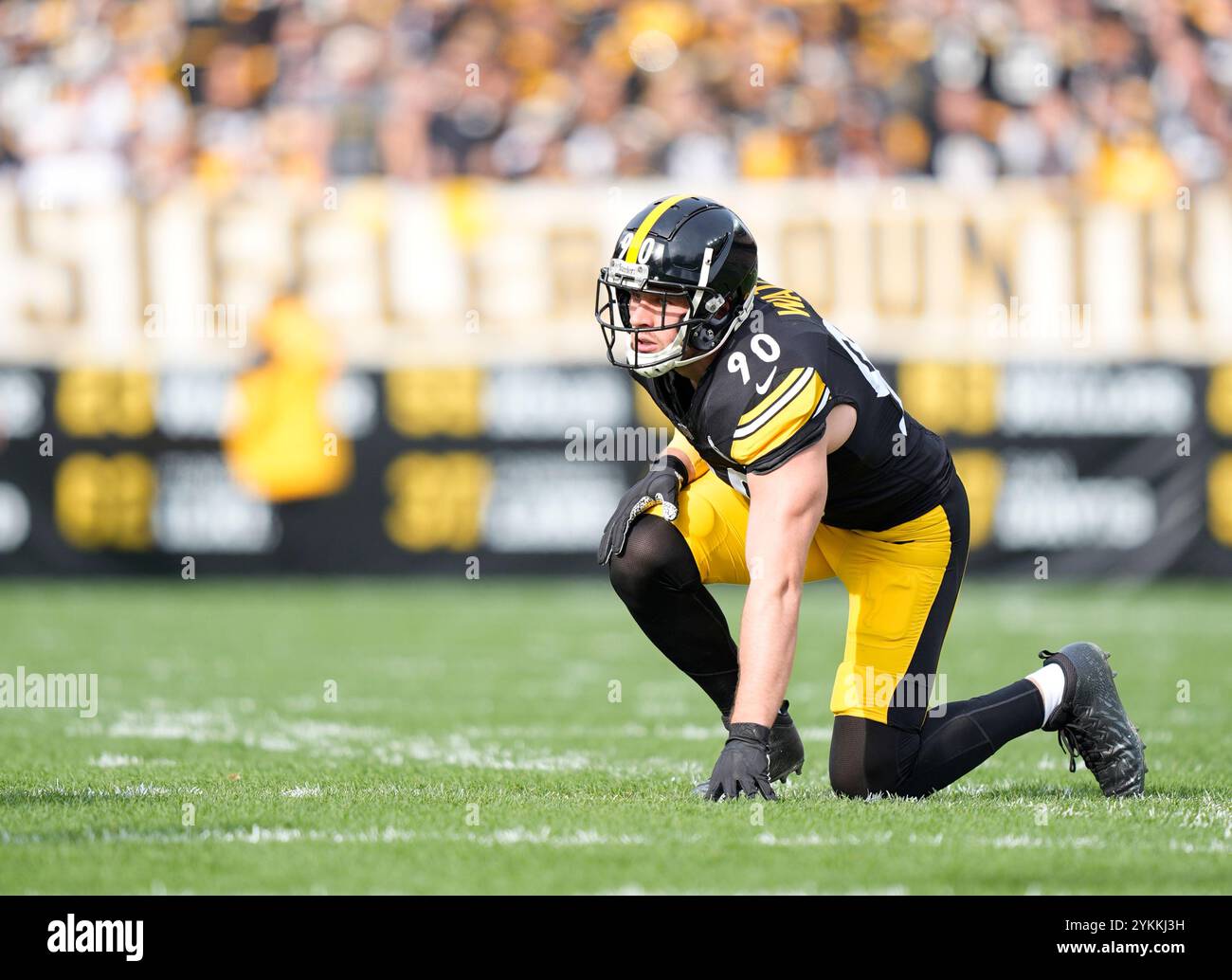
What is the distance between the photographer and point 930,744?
422cm

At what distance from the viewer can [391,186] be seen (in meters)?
11.5

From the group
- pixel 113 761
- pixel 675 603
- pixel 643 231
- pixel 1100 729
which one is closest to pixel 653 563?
pixel 675 603

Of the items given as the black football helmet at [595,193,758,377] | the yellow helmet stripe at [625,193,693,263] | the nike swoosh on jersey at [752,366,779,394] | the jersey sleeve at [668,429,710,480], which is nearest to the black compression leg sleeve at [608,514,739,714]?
the jersey sleeve at [668,429,710,480]

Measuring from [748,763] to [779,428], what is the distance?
2.51 feet

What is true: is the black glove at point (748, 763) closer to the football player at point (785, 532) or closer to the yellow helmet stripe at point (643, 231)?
the football player at point (785, 532)

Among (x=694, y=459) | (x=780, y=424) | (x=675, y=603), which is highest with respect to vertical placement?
(x=780, y=424)

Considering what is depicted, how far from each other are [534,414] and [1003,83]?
4.80 m

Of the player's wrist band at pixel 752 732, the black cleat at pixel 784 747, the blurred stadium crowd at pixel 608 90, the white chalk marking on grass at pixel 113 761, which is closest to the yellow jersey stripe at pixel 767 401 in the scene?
the player's wrist band at pixel 752 732

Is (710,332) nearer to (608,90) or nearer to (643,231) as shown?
(643,231)

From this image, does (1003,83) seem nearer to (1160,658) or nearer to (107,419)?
(1160,658)

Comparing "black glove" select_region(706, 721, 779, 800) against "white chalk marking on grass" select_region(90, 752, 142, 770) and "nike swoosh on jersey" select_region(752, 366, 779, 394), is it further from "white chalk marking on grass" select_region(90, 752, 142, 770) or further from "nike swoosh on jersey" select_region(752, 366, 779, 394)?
"white chalk marking on grass" select_region(90, 752, 142, 770)
